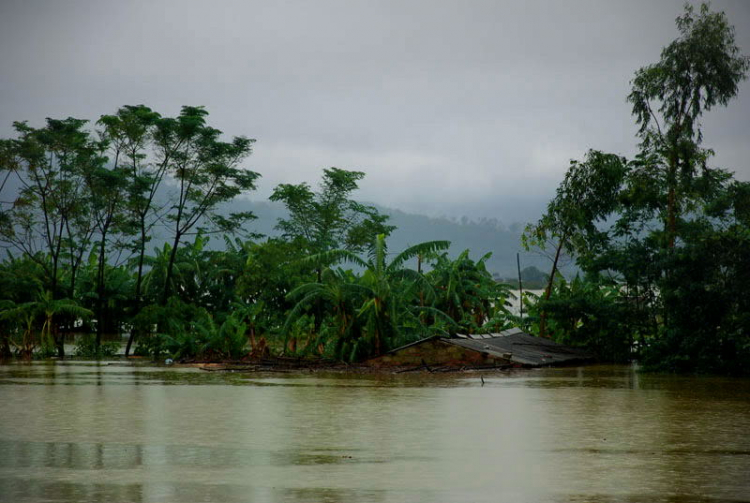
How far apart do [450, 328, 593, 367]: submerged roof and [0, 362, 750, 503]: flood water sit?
140 inches

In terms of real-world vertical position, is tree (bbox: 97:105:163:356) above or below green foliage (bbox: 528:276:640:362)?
above

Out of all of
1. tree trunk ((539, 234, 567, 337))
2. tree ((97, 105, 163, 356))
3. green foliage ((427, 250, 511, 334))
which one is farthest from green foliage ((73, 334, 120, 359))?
tree trunk ((539, 234, 567, 337))

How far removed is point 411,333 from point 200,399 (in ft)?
31.3

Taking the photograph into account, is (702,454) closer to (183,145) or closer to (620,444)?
(620,444)

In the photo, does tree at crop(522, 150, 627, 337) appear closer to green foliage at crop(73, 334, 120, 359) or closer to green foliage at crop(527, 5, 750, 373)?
green foliage at crop(527, 5, 750, 373)

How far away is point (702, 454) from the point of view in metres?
8.95

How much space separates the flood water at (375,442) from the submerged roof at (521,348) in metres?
3.55

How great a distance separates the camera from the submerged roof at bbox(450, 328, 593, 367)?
21281 mm

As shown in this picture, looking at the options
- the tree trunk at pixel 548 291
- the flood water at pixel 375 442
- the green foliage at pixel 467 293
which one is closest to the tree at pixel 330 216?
the green foliage at pixel 467 293

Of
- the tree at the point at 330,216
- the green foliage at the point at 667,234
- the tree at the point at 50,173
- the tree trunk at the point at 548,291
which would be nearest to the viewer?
the green foliage at the point at 667,234

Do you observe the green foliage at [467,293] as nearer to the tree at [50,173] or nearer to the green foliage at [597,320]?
the green foliage at [597,320]

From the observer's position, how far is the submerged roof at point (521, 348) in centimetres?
2128

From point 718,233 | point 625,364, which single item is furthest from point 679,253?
point 625,364

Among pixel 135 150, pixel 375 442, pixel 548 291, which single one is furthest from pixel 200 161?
pixel 375 442
